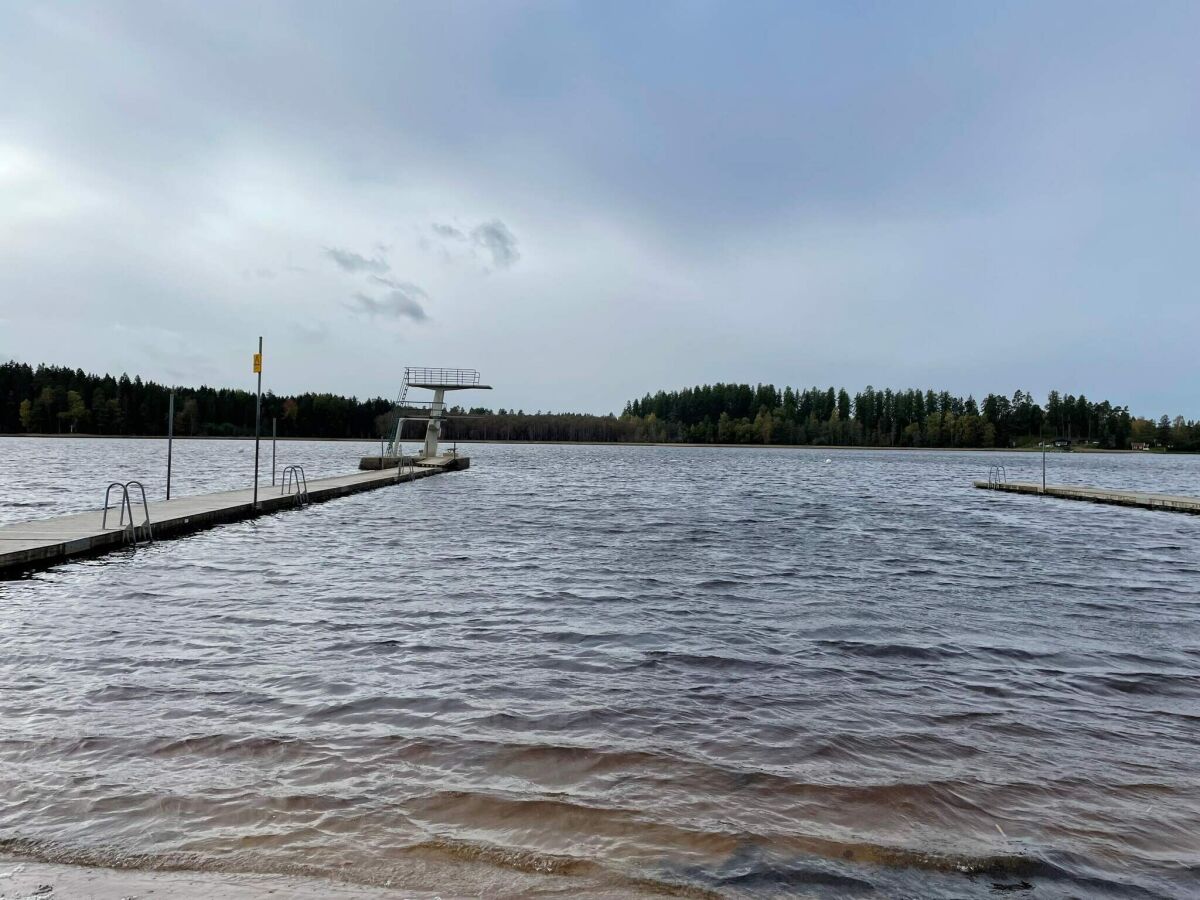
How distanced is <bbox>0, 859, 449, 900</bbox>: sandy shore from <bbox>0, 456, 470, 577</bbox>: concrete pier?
10901 millimetres

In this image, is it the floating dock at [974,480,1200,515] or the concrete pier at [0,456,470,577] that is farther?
the floating dock at [974,480,1200,515]

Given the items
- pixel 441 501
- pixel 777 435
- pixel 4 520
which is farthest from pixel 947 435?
→ pixel 4 520

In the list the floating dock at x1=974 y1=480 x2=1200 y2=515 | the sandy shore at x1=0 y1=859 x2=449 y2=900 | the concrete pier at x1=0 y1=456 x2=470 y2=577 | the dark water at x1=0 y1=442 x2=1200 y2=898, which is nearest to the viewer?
the sandy shore at x1=0 y1=859 x2=449 y2=900

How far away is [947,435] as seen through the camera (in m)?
195

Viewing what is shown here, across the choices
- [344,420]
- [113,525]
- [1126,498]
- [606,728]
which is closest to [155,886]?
[606,728]

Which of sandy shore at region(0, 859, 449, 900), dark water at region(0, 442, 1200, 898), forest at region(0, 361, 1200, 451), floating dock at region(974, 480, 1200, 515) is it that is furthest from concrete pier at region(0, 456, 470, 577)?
forest at region(0, 361, 1200, 451)

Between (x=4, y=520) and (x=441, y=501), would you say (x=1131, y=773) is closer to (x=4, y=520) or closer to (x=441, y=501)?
(x=4, y=520)

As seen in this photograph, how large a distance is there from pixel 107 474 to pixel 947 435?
188 meters

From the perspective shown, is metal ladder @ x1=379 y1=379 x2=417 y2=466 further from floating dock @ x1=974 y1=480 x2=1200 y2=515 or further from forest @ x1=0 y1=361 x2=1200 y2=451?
forest @ x1=0 y1=361 x2=1200 y2=451

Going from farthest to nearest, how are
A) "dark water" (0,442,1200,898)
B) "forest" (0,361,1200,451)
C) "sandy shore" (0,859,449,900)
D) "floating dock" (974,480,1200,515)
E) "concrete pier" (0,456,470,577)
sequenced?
"forest" (0,361,1200,451) → "floating dock" (974,480,1200,515) → "concrete pier" (0,456,470,577) → "dark water" (0,442,1200,898) → "sandy shore" (0,859,449,900)

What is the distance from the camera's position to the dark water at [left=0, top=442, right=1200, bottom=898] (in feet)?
13.0

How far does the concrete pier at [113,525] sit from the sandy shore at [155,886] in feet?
35.8

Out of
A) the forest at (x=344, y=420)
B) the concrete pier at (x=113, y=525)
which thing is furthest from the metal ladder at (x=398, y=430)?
the forest at (x=344, y=420)

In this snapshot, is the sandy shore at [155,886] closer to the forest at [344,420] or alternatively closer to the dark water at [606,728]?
the dark water at [606,728]
